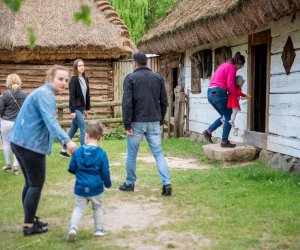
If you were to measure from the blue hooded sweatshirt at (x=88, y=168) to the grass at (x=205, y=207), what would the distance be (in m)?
0.43

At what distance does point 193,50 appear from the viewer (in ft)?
42.7

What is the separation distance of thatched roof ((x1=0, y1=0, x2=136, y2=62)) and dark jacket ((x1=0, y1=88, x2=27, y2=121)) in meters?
7.79

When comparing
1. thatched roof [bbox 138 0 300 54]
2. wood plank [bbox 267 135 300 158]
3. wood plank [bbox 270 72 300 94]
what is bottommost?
wood plank [bbox 267 135 300 158]

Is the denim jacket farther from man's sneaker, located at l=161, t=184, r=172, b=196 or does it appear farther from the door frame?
the door frame

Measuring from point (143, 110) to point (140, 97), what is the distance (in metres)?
0.15

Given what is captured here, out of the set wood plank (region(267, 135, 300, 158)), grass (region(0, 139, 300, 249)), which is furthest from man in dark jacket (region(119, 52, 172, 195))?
wood plank (region(267, 135, 300, 158))

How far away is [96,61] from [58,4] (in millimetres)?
2357

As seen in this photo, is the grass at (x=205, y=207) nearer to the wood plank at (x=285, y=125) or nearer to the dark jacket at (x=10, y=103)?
the wood plank at (x=285, y=125)

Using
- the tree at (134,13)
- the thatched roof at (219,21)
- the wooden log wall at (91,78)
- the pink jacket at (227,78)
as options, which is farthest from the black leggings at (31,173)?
the tree at (134,13)

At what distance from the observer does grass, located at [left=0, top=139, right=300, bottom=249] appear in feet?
14.0

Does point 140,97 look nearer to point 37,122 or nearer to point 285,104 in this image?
point 37,122

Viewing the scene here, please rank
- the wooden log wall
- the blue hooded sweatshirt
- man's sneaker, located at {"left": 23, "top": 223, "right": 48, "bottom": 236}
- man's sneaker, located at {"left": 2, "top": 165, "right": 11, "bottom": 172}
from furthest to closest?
the wooden log wall
man's sneaker, located at {"left": 2, "top": 165, "right": 11, "bottom": 172}
man's sneaker, located at {"left": 23, "top": 223, "right": 48, "bottom": 236}
the blue hooded sweatshirt

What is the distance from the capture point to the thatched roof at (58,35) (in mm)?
15461

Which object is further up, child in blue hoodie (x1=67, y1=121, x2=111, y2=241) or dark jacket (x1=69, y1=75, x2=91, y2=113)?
dark jacket (x1=69, y1=75, x2=91, y2=113)
